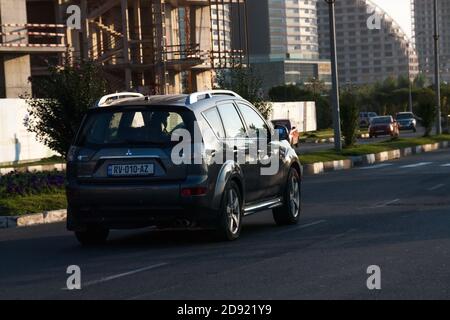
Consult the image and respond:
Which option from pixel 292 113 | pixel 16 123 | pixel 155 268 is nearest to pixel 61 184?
pixel 155 268

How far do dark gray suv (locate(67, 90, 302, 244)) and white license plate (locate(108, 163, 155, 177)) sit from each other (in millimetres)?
11

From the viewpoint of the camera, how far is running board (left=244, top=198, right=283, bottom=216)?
511 inches

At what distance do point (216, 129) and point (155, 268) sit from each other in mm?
2694

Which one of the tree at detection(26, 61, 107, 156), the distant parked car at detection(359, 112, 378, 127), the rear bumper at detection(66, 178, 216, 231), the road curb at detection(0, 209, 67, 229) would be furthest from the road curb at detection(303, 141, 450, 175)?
the distant parked car at detection(359, 112, 378, 127)

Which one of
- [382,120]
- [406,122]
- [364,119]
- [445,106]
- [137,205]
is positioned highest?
[137,205]

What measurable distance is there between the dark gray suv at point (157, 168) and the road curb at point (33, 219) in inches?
166

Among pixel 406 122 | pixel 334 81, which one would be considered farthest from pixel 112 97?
pixel 406 122

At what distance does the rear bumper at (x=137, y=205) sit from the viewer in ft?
38.5

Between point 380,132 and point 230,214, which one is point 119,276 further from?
point 380,132

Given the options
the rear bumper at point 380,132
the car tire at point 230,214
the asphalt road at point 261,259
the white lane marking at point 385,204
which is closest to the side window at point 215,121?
the car tire at point 230,214

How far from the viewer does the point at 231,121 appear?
42.6 ft

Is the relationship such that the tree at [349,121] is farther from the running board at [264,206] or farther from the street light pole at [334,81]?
the running board at [264,206]

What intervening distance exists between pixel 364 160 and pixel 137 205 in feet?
79.8
